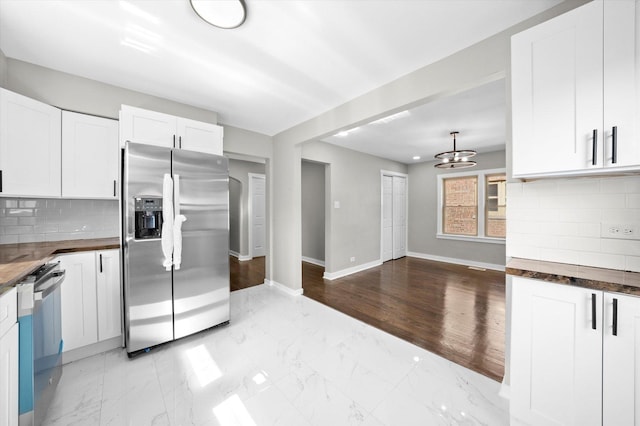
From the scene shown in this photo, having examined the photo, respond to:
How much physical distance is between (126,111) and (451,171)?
6.12m

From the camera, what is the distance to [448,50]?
6.06ft

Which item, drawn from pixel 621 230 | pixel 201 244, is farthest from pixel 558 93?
pixel 201 244

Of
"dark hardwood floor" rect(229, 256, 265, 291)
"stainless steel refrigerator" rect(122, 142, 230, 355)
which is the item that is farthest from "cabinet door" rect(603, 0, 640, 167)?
"dark hardwood floor" rect(229, 256, 265, 291)

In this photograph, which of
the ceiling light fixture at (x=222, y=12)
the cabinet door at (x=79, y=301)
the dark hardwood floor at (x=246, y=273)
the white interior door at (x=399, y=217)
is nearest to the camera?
the ceiling light fixture at (x=222, y=12)

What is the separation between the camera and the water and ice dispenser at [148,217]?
6.66ft

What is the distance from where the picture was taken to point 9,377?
105cm

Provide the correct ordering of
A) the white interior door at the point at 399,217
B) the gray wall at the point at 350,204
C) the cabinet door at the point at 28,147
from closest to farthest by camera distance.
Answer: the cabinet door at the point at 28,147 → the gray wall at the point at 350,204 → the white interior door at the point at 399,217

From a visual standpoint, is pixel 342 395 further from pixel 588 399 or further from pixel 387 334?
pixel 588 399

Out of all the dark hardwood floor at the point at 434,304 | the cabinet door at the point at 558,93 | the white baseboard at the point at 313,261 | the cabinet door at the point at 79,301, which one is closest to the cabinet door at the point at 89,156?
the cabinet door at the point at 79,301

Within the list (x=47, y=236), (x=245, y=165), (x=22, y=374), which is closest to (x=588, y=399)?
(x=22, y=374)

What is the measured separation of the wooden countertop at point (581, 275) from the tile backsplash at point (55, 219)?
11.7 feet

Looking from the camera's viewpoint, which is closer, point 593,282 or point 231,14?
point 593,282

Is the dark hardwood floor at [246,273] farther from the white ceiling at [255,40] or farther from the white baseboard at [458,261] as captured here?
the white baseboard at [458,261]

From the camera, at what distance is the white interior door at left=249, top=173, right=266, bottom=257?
6.26 meters
